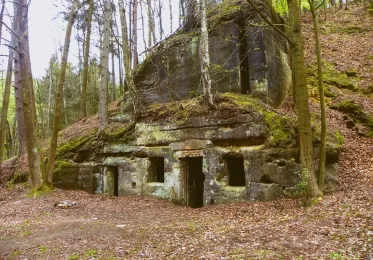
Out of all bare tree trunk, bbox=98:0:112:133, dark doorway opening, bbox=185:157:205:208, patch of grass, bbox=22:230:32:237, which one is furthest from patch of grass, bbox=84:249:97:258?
bare tree trunk, bbox=98:0:112:133

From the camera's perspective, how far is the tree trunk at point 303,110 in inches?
277

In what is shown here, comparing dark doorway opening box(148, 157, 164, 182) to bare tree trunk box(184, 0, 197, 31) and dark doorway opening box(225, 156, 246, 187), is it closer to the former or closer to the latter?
dark doorway opening box(225, 156, 246, 187)

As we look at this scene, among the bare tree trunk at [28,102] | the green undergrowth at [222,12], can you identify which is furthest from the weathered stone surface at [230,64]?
the bare tree trunk at [28,102]

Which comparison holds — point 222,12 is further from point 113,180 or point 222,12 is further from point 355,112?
point 113,180

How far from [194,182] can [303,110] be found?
544 centimetres

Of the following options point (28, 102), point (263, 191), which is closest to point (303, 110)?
point (263, 191)

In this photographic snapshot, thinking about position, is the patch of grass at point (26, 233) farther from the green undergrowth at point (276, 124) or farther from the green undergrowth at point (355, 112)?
A: the green undergrowth at point (355, 112)

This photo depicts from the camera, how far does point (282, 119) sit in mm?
9203

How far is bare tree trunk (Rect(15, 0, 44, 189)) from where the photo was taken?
33.0 feet

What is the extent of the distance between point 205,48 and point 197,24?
132 inches

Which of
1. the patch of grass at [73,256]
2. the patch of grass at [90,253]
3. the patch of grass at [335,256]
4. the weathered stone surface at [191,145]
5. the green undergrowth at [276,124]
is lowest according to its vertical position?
the patch of grass at [73,256]

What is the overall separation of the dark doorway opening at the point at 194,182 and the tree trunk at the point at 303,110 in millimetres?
4469

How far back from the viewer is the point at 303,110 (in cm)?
711

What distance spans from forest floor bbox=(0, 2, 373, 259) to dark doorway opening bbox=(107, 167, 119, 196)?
1097mm
